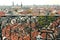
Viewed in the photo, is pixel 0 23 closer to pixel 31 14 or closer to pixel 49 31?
pixel 31 14

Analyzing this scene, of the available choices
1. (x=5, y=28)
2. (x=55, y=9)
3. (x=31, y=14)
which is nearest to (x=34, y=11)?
(x=31, y=14)

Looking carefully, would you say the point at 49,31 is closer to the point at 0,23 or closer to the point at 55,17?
the point at 55,17

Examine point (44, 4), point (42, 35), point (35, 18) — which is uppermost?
point (44, 4)

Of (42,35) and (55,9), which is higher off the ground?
(55,9)

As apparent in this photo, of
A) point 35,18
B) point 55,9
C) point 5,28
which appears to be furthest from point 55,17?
point 5,28

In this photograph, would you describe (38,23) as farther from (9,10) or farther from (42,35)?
(9,10)

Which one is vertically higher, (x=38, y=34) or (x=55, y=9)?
(x=55, y=9)
